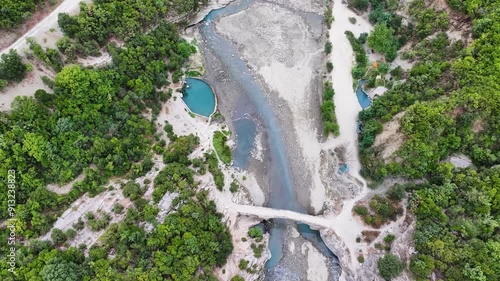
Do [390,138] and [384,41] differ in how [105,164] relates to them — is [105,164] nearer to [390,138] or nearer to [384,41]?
[390,138]

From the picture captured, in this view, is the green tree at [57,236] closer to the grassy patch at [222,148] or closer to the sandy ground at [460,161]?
the grassy patch at [222,148]

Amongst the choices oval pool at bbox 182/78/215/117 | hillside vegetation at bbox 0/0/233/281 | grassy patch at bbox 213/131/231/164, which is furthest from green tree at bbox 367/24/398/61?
hillside vegetation at bbox 0/0/233/281

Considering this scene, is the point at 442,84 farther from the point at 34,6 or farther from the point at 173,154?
the point at 34,6

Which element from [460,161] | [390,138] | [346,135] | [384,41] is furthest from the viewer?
[384,41]

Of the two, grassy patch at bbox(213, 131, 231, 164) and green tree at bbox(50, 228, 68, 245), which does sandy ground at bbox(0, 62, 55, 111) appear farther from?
grassy patch at bbox(213, 131, 231, 164)

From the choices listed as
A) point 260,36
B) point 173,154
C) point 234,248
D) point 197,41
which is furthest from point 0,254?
point 260,36

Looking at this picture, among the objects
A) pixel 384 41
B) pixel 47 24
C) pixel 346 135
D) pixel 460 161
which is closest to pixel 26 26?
pixel 47 24
